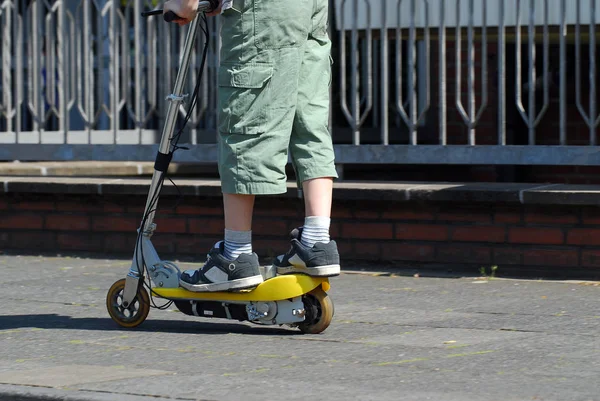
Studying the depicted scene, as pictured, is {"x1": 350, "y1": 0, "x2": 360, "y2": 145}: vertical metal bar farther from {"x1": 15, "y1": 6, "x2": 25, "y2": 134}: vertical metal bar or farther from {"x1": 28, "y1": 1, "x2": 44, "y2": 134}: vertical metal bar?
{"x1": 15, "y1": 6, "x2": 25, "y2": 134}: vertical metal bar

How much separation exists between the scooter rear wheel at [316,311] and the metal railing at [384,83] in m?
2.54

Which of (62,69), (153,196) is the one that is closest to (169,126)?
(153,196)

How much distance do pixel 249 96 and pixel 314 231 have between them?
59 cm

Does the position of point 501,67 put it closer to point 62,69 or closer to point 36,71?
point 62,69

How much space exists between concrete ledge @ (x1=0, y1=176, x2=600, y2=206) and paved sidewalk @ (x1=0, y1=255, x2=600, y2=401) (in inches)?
17.7

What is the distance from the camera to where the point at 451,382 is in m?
4.21

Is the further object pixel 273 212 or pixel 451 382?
pixel 273 212

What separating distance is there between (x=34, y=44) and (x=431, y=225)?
3.28 m

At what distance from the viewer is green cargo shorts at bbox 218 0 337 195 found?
5.11 meters

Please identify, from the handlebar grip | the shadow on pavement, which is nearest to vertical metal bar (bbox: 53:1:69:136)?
the shadow on pavement

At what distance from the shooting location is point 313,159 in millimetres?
5230

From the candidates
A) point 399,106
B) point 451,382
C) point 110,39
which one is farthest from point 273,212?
point 451,382

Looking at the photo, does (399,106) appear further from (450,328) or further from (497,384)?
(497,384)

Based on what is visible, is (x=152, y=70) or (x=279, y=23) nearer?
(x=279, y=23)
